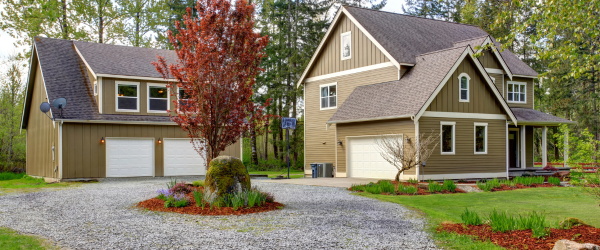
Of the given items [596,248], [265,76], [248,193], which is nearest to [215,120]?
[248,193]

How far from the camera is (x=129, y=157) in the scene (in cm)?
2244

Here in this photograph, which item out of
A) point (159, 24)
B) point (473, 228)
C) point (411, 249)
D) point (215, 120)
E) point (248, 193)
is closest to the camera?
point (411, 249)

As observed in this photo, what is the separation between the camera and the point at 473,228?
782 cm

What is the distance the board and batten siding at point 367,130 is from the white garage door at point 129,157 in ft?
28.3

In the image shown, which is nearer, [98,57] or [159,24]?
[98,57]

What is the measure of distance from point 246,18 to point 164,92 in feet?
43.9

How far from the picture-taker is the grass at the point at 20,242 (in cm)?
687

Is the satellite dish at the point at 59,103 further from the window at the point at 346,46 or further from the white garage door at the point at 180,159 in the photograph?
the window at the point at 346,46

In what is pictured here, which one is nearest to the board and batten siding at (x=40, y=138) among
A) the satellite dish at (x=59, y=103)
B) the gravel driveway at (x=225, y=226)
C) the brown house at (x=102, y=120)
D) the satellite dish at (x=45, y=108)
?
the brown house at (x=102, y=120)

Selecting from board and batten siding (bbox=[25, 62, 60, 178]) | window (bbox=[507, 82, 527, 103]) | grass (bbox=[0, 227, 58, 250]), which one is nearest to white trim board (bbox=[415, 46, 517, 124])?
window (bbox=[507, 82, 527, 103])

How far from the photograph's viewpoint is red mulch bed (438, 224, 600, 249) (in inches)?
265

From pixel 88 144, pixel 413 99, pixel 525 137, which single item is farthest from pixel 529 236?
pixel 525 137

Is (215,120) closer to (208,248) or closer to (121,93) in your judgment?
(208,248)

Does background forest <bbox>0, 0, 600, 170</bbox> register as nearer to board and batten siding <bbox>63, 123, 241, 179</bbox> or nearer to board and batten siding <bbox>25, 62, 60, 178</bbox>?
board and batten siding <bbox>25, 62, 60, 178</bbox>
